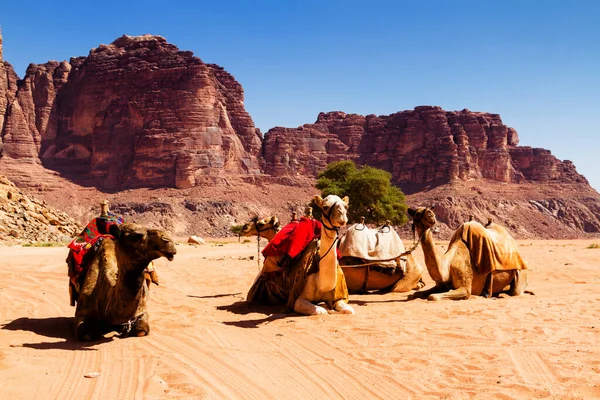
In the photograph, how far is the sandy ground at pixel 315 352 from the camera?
499 cm

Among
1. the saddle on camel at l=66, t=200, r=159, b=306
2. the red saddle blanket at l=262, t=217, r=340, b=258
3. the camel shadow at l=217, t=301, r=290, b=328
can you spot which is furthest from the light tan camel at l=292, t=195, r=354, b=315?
the saddle on camel at l=66, t=200, r=159, b=306

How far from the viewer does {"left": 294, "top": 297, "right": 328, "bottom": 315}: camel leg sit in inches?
328

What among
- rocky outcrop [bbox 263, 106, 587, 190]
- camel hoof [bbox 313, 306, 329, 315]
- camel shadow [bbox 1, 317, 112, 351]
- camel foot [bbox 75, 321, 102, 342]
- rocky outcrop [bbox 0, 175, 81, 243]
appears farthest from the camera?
rocky outcrop [bbox 263, 106, 587, 190]

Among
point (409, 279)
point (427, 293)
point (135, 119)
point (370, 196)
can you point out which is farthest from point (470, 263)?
point (135, 119)

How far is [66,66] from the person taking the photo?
108 m

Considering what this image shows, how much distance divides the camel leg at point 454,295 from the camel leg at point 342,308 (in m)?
2.03

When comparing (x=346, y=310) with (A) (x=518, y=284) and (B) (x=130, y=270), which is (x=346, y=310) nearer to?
(B) (x=130, y=270)

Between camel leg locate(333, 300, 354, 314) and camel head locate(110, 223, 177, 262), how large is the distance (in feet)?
11.5

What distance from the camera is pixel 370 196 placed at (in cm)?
4488

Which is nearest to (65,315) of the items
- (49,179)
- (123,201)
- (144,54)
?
(123,201)

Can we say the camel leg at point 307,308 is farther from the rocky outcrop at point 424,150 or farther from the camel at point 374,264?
the rocky outcrop at point 424,150

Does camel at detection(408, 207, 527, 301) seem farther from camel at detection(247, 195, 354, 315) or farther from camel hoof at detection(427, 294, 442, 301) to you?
camel at detection(247, 195, 354, 315)

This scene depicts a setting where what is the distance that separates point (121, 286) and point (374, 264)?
6158 millimetres

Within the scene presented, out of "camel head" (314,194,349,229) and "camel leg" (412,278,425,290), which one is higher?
"camel head" (314,194,349,229)
